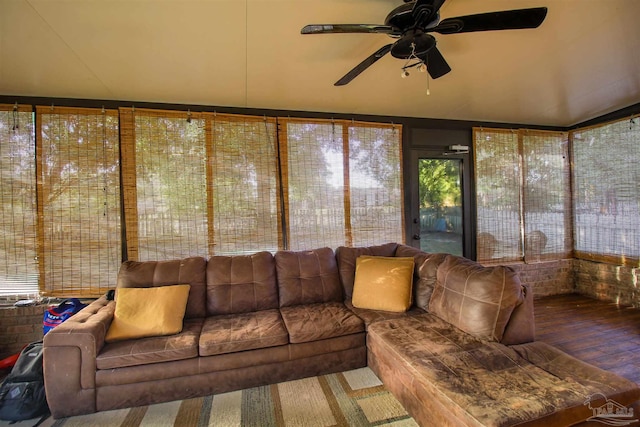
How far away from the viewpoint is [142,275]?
8.15 ft

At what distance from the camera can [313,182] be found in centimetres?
337

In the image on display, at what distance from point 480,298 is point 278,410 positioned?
5.21 feet

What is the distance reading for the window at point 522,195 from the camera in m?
3.98

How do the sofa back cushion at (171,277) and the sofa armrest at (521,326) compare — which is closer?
the sofa armrest at (521,326)

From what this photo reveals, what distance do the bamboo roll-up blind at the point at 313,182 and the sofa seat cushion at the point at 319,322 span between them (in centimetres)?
96

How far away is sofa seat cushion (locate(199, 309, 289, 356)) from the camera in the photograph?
204cm

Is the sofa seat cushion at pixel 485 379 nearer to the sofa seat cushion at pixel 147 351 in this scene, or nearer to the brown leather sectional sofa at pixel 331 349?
the brown leather sectional sofa at pixel 331 349

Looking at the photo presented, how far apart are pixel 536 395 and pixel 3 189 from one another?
438cm

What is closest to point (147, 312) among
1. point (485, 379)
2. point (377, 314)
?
point (377, 314)

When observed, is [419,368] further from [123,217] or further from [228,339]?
[123,217]


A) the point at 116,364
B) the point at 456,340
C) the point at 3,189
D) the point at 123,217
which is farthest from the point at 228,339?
the point at 3,189

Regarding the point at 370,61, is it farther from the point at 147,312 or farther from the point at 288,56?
the point at 147,312

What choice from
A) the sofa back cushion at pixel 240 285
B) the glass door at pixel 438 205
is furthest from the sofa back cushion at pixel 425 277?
the sofa back cushion at pixel 240 285

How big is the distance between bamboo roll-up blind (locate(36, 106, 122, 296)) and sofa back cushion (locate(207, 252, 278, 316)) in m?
1.13
